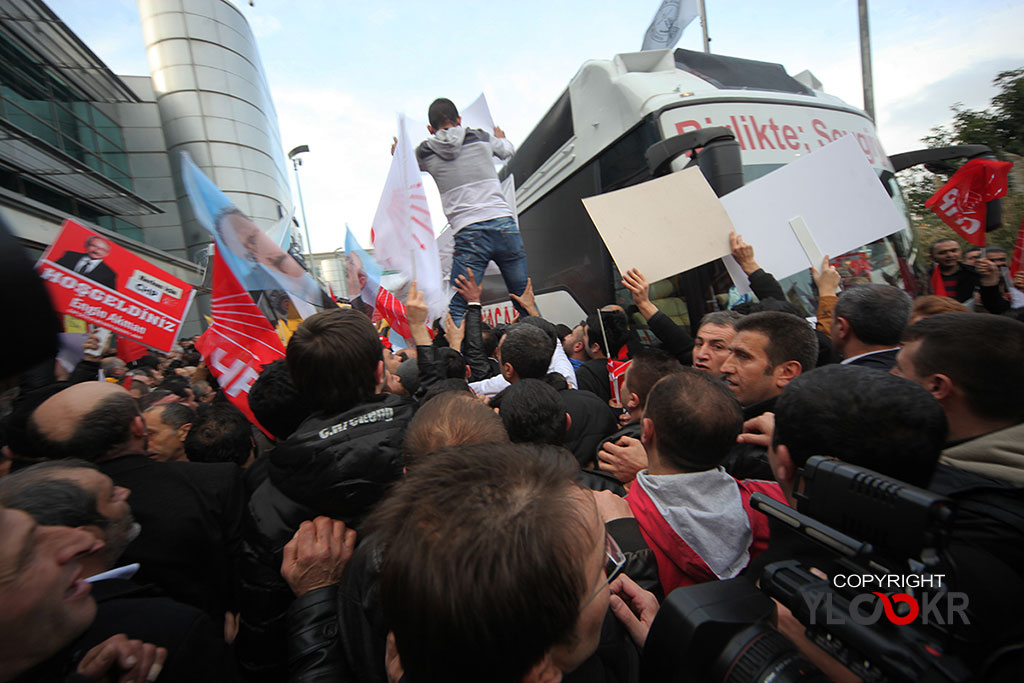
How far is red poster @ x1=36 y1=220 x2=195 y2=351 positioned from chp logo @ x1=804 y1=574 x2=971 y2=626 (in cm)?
476

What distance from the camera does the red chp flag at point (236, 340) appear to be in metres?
2.96

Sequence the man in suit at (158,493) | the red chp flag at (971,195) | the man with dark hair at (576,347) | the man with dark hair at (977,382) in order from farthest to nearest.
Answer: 1. the man with dark hair at (576,347)
2. the red chp flag at (971,195)
3. the man in suit at (158,493)
4. the man with dark hair at (977,382)

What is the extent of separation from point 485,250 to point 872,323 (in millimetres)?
2687

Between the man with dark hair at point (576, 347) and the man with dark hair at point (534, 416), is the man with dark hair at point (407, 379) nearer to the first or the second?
the man with dark hair at point (534, 416)

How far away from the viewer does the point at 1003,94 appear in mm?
13914

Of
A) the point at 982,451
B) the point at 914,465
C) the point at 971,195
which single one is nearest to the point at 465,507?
the point at 914,465

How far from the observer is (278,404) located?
6.77 feet

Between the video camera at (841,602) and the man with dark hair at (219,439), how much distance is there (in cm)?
222

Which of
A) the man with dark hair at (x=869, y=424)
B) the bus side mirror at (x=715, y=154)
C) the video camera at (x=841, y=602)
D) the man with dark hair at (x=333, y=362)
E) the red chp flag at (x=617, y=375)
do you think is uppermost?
the bus side mirror at (x=715, y=154)

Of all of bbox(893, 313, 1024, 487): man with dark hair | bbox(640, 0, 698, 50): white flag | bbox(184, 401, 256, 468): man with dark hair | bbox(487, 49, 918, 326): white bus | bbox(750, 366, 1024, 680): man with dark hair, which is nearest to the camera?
bbox(750, 366, 1024, 680): man with dark hair

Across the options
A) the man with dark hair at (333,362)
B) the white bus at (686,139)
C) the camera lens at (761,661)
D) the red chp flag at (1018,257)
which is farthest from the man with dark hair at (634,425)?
the red chp flag at (1018,257)

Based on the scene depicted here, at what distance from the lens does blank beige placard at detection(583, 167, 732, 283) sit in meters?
2.76

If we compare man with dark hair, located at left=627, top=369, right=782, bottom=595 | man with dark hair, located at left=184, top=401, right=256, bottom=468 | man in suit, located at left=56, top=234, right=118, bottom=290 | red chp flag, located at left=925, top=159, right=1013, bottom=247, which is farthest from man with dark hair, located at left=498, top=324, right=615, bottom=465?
red chp flag, located at left=925, top=159, right=1013, bottom=247

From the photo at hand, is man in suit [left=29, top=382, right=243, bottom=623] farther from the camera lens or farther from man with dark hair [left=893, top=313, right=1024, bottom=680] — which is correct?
man with dark hair [left=893, top=313, right=1024, bottom=680]
